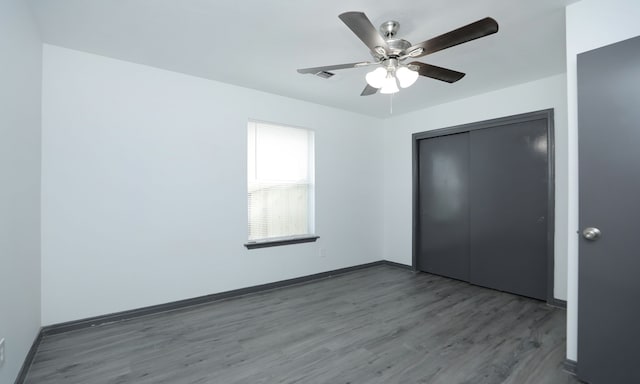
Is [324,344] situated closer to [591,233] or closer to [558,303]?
[591,233]

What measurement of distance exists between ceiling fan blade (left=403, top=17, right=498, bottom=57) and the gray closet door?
2.90ft

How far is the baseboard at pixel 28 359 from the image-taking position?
1856 millimetres

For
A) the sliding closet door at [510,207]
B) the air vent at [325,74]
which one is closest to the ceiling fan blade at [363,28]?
the air vent at [325,74]

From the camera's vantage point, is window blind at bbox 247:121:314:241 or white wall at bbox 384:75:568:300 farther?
window blind at bbox 247:121:314:241

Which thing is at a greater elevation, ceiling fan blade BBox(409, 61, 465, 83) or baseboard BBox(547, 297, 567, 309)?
ceiling fan blade BBox(409, 61, 465, 83)

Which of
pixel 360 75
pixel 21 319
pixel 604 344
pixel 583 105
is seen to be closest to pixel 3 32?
pixel 21 319

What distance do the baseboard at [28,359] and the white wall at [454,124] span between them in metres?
4.30

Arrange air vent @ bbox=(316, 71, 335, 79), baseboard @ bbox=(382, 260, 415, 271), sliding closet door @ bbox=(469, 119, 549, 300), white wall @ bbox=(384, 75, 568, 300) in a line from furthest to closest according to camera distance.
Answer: baseboard @ bbox=(382, 260, 415, 271), sliding closet door @ bbox=(469, 119, 549, 300), white wall @ bbox=(384, 75, 568, 300), air vent @ bbox=(316, 71, 335, 79)

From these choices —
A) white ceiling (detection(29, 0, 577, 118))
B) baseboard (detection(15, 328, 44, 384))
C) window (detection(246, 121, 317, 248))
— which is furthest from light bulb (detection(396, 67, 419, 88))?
baseboard (detection(15, 328, 44, 384))

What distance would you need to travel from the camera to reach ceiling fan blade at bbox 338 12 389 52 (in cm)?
151

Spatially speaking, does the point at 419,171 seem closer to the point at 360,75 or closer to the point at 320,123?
the point at 320,123

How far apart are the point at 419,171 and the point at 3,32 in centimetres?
448

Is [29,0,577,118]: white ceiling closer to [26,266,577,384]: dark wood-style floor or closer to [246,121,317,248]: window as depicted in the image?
[246,121,317,248]: window

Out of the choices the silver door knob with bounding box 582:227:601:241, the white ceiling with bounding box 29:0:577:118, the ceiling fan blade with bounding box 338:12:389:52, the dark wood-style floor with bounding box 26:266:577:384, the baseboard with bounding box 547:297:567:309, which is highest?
the white ceiling with bounding box 29:0:577:118
